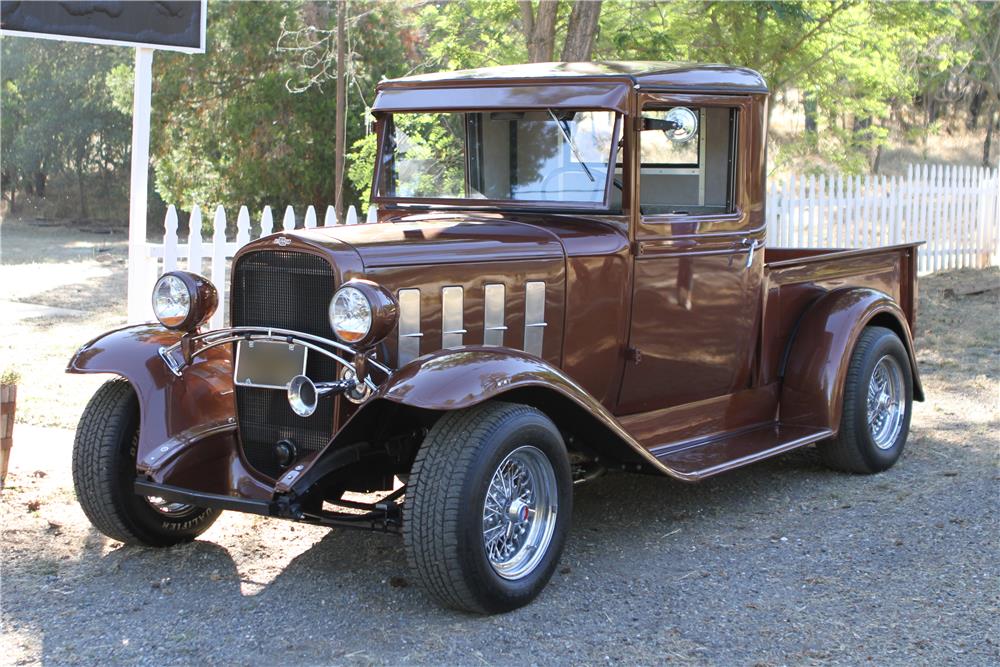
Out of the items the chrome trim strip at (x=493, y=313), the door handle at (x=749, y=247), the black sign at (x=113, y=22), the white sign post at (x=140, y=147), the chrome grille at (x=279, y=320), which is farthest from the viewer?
the white sign post at (x=140, y=147)

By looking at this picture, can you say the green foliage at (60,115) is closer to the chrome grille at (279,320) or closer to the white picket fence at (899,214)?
the white picket fence at (899,214)

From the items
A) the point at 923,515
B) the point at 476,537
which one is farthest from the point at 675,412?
the point at 476,537

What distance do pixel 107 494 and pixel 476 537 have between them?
5.17 feet

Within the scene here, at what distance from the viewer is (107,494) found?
14.1 ft

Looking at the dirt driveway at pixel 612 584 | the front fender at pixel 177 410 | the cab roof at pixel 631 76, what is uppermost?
the cab roof at pixel 631 76

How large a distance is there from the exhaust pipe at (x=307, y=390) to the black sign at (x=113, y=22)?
3.07 m

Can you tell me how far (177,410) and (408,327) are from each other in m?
1.01

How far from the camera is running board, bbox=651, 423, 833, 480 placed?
474 centimetres

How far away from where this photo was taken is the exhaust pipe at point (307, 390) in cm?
378

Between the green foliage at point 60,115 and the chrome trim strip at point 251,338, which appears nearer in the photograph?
the chrome trim strip at point 251,338

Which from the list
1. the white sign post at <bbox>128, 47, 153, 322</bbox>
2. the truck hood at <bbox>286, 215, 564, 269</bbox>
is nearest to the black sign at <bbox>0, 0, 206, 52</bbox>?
the white sign post at <bbox>128, 47, 153, 322</bbox>

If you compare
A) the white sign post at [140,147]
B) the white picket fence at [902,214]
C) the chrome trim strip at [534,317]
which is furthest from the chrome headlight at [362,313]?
the white picket fence at [902,214]

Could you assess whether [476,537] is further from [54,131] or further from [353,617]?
[54,131]

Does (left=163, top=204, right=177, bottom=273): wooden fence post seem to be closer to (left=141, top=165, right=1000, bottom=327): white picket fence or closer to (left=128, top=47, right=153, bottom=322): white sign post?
(left=128, top=47, right=153, bottom=322): white sign post
